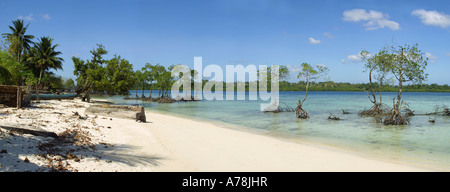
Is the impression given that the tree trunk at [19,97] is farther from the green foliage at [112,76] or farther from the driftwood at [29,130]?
the green foliage at [112,76]

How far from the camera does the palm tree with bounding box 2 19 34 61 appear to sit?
142 feet

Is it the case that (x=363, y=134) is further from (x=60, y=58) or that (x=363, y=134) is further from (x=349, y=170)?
(x=60, y=58)

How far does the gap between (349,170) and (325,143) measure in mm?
6136

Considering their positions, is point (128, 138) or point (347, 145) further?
point (347, 145)

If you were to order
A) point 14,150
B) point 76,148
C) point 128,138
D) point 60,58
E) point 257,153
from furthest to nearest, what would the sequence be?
1. point 60,58
2. point 128,138
3. point 257,153
4. point 76,148
5. point 14,150

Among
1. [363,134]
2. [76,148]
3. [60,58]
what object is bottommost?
[363,134]

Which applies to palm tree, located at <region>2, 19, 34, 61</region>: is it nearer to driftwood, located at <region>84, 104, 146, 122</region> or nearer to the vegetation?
the vegetation

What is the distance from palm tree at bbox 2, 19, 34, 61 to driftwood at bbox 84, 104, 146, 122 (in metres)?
37.2

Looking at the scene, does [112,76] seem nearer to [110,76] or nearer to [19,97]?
[110,76]

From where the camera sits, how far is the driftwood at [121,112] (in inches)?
610

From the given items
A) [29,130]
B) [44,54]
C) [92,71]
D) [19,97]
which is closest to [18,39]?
[44,54]
